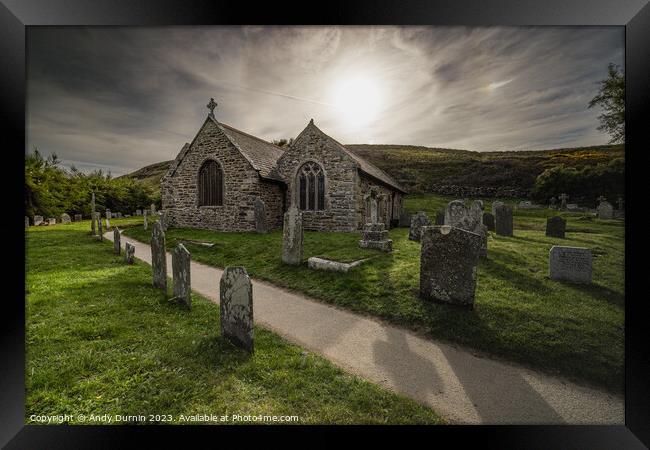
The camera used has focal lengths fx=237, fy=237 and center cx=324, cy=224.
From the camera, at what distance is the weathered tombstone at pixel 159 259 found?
4180 millimetres

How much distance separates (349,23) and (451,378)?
3.58 m

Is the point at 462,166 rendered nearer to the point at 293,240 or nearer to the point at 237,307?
the point at 293,240

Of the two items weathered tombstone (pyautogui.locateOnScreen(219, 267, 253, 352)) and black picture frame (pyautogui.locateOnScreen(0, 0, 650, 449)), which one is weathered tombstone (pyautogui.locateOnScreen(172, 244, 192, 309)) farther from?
black picture frame (pyautogui.locateOnScreen(0, 0, 650, 449))

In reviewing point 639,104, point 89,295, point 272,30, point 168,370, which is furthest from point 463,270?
point 89,295

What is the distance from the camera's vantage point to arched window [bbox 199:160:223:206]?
411 inches

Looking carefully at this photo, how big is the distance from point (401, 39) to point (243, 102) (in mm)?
2307

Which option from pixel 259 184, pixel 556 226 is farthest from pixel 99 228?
pixel 556 226

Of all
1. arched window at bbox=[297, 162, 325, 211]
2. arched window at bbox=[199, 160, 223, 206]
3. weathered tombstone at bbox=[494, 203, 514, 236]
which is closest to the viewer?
weathered tombstone at bbox=[494, 203, 514, 236]

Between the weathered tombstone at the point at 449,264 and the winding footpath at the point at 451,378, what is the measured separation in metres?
0.85

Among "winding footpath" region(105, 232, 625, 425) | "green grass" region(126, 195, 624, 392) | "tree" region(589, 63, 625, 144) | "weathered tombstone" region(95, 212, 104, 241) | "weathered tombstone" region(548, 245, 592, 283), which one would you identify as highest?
"tree" region(589, 63, 625, 144)

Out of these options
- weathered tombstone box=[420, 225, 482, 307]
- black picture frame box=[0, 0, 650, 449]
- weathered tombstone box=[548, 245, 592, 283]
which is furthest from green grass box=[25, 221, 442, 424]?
weathered tombstone box=[548, 245, 592, 283]

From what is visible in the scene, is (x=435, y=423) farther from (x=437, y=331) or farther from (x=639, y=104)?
(x=639, y=104)

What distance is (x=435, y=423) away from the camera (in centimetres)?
190

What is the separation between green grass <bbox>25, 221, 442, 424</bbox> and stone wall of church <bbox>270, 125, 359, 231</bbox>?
7335 millimetres
